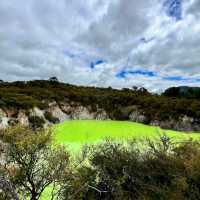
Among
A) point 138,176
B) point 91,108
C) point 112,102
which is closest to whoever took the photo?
point 138,176

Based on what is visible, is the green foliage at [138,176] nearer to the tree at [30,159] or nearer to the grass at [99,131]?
the tree at [30,159]

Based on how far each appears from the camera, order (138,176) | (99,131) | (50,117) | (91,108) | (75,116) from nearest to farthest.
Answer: (138,176) < (99,131) < (50,117) < (75,116) < (91,108)

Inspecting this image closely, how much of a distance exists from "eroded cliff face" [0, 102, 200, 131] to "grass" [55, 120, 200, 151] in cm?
264

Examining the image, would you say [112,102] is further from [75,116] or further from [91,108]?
[75,116]

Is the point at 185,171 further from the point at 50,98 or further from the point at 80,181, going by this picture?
the point at 50,98

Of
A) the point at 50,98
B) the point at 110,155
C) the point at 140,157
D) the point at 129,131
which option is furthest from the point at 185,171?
the point at 50,98

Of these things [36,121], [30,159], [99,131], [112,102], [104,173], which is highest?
[112,102]

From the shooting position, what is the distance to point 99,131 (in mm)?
41344

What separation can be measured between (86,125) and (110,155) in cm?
2538

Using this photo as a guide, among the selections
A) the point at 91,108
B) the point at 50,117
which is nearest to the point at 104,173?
the point at 50,117

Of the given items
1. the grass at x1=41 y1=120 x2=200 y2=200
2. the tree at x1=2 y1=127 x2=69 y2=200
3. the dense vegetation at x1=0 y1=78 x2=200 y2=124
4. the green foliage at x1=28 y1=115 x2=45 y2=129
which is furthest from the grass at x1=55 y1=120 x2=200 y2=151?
the tree at x1=2 y1=127 x2=69 y2=200

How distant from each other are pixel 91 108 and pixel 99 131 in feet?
40.7

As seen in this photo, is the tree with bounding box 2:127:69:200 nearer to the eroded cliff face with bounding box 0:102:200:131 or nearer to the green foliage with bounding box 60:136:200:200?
the green foliage with bounding box 60:136:200:200

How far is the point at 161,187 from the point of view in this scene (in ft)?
58.0
